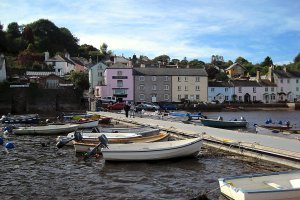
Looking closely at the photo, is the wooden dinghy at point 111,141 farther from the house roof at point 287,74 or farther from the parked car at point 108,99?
the house roof at point 287,74

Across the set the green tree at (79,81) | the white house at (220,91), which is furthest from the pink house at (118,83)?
the white house at (220,91)

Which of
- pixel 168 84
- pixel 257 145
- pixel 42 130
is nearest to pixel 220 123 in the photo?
pixel 42 130

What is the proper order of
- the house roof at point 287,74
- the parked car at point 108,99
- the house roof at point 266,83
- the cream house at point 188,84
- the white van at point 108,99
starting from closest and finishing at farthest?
the parked car at point 108,99, the white van at point 108,99, the cream house at point 188,84, the house roof at point 266,83, the house roof at point 287,74

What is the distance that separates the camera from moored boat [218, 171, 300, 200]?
12.3 meters

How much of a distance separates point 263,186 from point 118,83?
73.8 metres

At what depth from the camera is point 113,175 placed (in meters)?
19.4

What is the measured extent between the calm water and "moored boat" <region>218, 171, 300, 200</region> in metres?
1.45

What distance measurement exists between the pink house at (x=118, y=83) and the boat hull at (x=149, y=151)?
211ft

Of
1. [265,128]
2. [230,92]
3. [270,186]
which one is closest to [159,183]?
[270,186]

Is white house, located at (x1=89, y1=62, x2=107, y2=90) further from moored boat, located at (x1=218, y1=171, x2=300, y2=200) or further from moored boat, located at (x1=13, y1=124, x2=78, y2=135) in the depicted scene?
moored boat, located at (x1=218, y1=171, x2=300, y2=200)

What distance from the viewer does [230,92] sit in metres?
95.8

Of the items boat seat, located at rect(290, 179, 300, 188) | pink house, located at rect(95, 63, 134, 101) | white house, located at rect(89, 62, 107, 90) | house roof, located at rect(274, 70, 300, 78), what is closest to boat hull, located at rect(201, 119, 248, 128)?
boat seat, located at rect(290, 179, 300, 188)

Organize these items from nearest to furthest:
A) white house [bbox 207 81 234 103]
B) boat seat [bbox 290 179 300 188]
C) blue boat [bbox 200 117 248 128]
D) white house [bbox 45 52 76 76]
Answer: boat seat [bbox 290 179 300 188] → blue boat [bbox 200 117 248 128] → white house [bbox 207 81 234 103] → white house [bbox 45 52 76 76]

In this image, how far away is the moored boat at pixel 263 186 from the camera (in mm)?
12281
